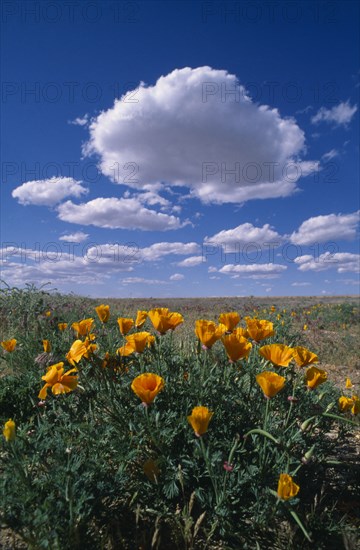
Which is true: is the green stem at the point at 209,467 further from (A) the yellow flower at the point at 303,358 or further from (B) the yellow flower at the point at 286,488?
(A) the yellow flower at the point at 303,358

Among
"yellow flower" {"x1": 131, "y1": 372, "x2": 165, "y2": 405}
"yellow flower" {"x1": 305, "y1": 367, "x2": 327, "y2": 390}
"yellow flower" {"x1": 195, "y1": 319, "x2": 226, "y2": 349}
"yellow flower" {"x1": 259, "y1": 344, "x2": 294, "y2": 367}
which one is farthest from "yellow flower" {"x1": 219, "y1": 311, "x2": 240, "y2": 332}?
"yellow flower" {"x1": 131, "y1": 372, "x2": 165, "y2": 405}

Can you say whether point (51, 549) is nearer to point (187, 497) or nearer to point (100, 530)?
point (100, 530)

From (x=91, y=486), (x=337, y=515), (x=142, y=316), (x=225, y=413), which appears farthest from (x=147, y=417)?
(x=337, y=515)

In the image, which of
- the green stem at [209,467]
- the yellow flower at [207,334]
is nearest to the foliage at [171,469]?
the green stem at [209,467]

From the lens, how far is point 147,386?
75.4 inches

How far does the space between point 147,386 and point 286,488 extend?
0.81 meters

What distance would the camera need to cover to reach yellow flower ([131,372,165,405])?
72.7 inches

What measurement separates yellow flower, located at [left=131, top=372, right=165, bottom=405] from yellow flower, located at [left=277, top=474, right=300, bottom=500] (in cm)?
70

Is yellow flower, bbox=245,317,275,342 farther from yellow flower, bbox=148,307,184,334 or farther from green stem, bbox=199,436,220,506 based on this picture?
green stem, bbox=199,436,220,506

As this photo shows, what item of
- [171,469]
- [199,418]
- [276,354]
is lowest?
[171,469]

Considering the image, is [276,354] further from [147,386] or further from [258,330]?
[147,386]

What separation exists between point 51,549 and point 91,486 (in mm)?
288

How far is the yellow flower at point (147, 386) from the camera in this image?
1.85m

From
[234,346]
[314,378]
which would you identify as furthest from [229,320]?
[314,378]
